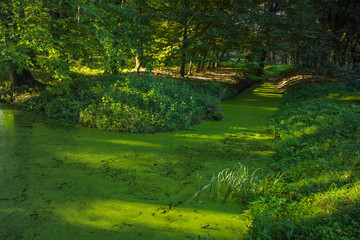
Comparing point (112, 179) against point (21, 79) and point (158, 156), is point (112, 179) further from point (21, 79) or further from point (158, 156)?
point (21, 79)

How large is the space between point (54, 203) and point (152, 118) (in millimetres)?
3083

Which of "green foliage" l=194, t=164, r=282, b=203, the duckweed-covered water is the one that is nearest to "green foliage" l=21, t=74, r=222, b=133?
the duckweed-covered water

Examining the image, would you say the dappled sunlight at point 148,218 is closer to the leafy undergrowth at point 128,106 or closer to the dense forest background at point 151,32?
the leafy undergrowth at point 128,106

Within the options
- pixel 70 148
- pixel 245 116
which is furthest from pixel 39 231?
pixel 245 116

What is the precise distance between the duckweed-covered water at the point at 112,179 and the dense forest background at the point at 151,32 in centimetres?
208

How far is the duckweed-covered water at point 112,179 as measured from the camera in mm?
2249

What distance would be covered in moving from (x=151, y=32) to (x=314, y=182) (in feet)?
27.3

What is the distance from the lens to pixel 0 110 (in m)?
6.38

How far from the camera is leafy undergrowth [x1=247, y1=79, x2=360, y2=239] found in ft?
6.77

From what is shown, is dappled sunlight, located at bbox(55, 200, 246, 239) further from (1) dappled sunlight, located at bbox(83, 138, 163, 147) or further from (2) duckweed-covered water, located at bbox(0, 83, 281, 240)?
(1) dappled sunlight, located at bbox(83, 138, 163, 147)

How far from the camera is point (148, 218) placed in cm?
239

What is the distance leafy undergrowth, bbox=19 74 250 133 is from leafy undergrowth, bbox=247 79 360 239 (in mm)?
2318

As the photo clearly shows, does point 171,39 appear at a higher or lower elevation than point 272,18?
lower

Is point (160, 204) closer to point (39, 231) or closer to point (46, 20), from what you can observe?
point (39, 231)
